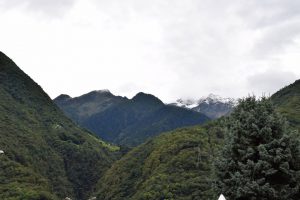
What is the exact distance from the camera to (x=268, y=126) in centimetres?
2477

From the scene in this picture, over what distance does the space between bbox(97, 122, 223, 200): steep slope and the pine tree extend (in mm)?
97229

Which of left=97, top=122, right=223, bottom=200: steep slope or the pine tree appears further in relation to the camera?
left=97, top=122, right=223, bottom=200: steep slope

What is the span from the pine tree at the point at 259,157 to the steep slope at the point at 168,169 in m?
97.2

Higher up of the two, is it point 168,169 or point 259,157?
point 259,157

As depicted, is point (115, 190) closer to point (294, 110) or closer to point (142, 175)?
point (142, 175)

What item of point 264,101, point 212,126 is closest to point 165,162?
point 212,126

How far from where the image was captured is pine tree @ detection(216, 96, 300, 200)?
23547mm

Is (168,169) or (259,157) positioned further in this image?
(168,169)

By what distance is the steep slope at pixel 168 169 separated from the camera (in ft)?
447

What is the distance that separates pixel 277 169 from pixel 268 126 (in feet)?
7.22

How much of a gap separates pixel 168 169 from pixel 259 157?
129m

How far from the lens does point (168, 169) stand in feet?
500

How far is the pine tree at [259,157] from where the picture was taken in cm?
2355

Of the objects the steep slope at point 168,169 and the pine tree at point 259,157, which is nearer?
the pine tree at point 259,157
